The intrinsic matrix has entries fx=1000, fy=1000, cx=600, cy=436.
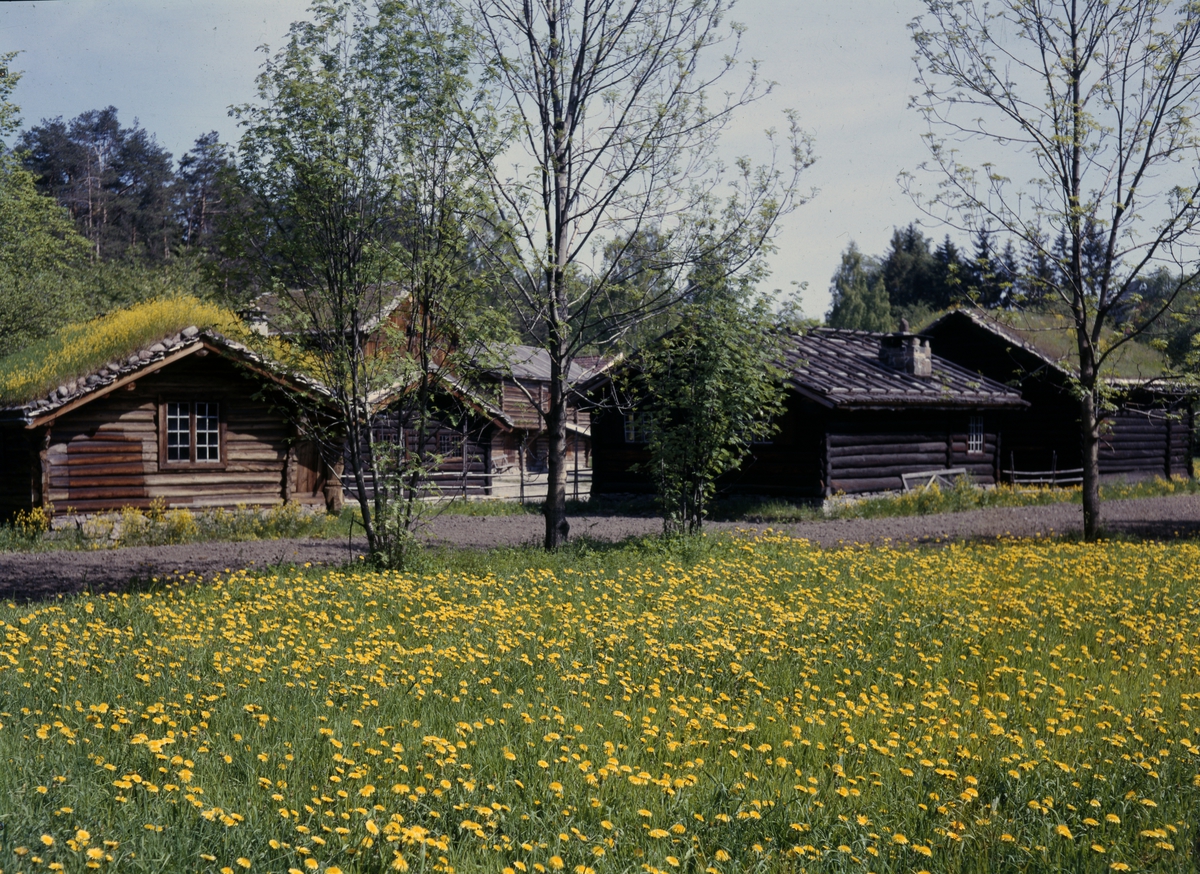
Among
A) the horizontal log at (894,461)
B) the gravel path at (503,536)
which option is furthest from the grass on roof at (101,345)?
the horizontal log at (894,461)

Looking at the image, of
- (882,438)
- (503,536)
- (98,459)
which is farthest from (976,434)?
(98,459)

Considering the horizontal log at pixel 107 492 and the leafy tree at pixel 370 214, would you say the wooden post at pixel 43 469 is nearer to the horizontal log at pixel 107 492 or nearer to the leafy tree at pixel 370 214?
the horizontal log at pixel 107 492

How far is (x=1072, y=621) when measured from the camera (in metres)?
9.40

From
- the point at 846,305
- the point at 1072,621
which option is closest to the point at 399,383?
the point at 1072,621

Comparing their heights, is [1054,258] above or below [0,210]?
below

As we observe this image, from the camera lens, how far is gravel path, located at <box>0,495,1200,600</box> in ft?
46.2

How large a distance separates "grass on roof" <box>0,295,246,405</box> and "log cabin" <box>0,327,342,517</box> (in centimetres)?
28

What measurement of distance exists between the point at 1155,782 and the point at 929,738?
115 centimetres

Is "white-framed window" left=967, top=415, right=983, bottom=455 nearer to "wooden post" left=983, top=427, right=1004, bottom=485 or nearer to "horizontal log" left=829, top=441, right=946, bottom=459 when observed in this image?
"wooden post" left=983, top=427, right=1004, bottom=485

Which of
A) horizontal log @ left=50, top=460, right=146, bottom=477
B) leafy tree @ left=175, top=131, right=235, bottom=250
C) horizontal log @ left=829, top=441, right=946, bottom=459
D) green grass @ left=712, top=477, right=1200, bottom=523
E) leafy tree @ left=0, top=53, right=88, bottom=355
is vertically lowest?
green grass @ left=712, top=477, right=1200, bottom=523

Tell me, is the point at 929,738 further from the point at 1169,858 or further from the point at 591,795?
the point at 591,795

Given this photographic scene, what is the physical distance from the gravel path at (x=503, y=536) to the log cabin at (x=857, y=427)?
2.80 meters

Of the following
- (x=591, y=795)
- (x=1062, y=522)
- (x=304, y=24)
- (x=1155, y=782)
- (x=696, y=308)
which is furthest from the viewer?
(x=1062, y=522)

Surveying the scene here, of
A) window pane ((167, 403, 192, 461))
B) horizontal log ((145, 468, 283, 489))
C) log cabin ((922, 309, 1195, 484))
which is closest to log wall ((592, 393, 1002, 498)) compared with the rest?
log cabin ((922, 309, 1195, 484))
